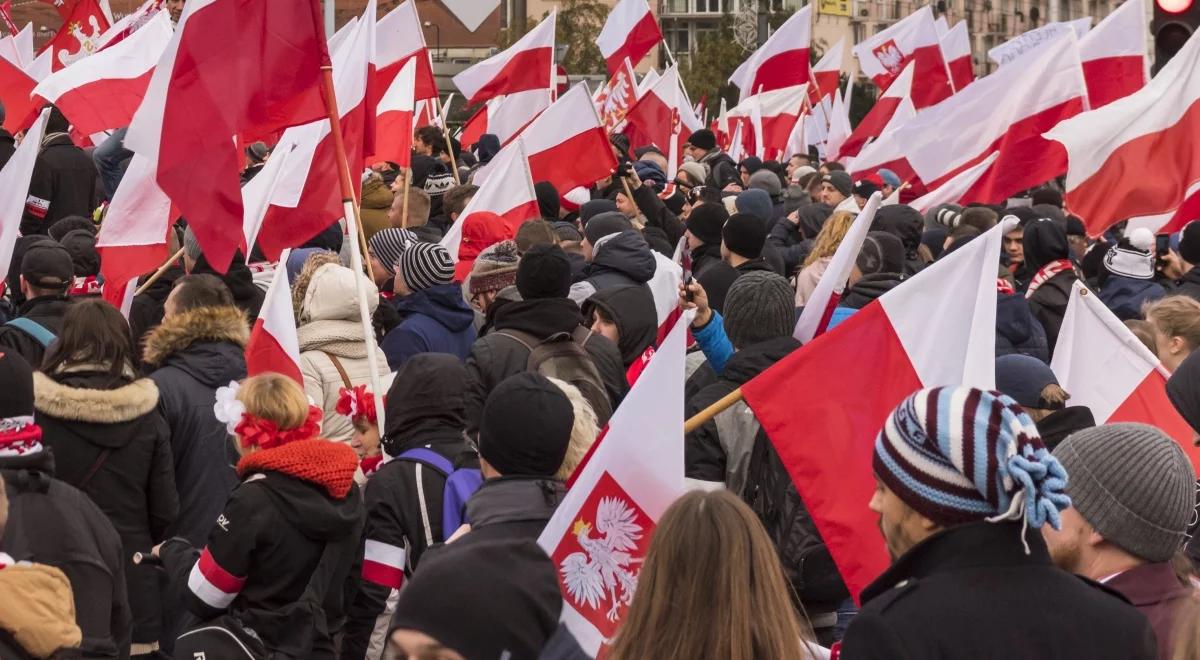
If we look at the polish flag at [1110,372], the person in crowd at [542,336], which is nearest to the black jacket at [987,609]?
the polish flag at [1110,372]

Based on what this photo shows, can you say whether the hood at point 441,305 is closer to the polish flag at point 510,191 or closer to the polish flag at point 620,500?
the polish flag at point 510,191

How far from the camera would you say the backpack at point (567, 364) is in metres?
6.23

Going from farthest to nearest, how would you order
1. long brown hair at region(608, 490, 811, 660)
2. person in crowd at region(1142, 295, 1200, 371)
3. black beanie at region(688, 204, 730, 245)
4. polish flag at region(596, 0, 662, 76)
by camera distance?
polish flag at region(596, 0, 662, 76) < black beanie at region(688, 204, 730, 245) < person in crowd at region(1142, 295, 1200, 371) < long brown hair at region(608, 490, 811, 660)

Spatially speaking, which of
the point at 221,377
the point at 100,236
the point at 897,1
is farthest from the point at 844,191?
the point at 897,1

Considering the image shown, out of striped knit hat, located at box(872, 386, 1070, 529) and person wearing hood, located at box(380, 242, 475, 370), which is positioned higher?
striped knit hat, located at box(872, 386, 1070, 529)

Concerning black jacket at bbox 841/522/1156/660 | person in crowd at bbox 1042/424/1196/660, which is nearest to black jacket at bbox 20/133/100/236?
person in crowd at bbox 1042/424/1196/660

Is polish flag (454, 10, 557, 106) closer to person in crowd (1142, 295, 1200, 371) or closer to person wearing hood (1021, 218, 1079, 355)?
person wearing hood (1021, 218, 1079, 355)

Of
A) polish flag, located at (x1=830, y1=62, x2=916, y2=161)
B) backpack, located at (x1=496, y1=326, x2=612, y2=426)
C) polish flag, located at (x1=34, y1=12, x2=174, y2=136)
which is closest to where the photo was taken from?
backpack, located at (x1=496, y1=326, x2=612, y2=426)

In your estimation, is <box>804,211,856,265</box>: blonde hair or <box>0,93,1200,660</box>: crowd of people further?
<box>804,211,856,265</box>: blonde hair

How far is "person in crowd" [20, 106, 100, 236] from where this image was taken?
1109 centimetres

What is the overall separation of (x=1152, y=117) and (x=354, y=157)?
3785 millimetres

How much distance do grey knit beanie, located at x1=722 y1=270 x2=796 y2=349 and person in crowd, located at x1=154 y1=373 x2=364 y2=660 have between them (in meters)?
1.37

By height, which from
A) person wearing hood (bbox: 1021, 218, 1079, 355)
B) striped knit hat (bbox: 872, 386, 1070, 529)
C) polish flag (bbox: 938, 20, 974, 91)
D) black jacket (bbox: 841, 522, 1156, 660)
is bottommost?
polish flag (bbox: 938, 20, 974, 91)

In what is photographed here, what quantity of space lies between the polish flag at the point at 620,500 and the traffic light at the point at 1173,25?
603cm
